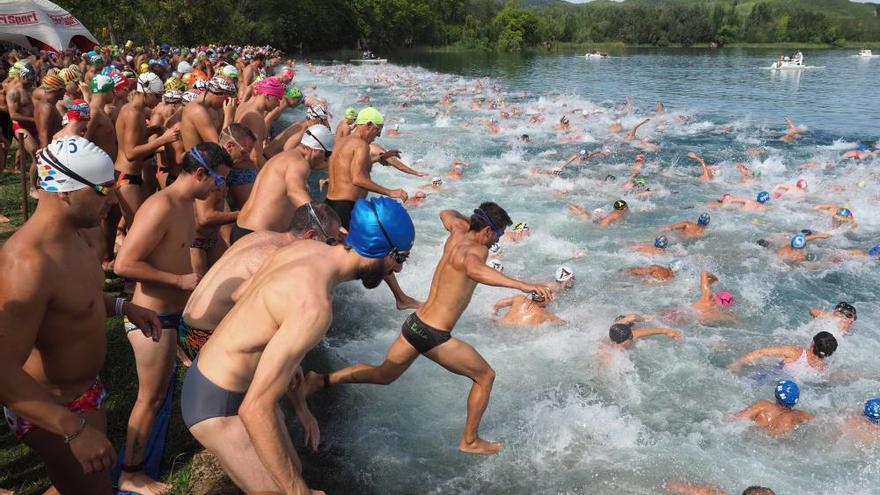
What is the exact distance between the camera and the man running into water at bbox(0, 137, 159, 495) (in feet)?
7.20

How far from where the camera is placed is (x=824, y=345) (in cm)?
631

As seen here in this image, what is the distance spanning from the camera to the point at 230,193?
675 cm

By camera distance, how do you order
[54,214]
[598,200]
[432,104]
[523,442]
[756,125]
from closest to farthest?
[54,214] < [523,442] < [598,200] < [756,125] < [432,104]

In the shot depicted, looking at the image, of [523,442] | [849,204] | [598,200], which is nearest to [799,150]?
[849,204]

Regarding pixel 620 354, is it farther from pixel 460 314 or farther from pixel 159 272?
pixel 159 272

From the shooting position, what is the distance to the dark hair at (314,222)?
3.20 metres

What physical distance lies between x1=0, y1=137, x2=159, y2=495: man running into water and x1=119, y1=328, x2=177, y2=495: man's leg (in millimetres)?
539

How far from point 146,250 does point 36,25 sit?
A: 22121mm

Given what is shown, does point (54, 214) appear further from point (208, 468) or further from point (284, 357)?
point (208, 468)

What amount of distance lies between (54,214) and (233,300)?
1.11 m

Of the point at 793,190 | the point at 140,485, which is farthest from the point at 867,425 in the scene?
the point at 793,190

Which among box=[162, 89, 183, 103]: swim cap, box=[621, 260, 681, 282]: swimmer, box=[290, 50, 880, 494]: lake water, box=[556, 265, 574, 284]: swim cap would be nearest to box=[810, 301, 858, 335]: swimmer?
box=[290, 50, 880, 494]: lake water

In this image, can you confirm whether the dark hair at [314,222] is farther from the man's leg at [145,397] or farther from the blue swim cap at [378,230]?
the man's leg at [145,397]

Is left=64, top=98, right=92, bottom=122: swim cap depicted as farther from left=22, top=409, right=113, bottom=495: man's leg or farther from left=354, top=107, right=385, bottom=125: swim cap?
left=22, top=409, right=113, bottom=495: man's leg
